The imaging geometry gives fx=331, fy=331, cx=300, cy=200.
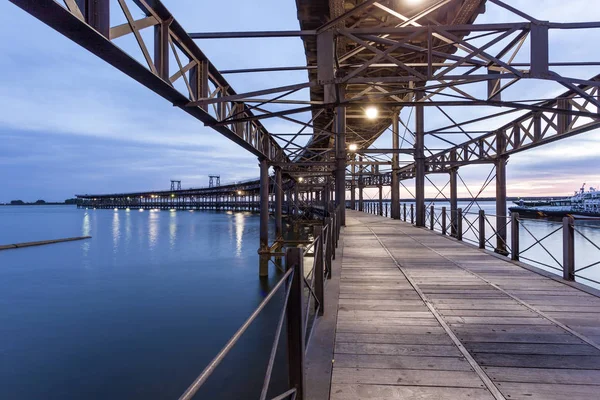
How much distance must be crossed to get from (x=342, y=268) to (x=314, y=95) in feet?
41.4

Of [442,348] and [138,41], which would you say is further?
[138,41]

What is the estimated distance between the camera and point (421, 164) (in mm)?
18062

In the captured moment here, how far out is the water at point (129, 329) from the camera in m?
8.45

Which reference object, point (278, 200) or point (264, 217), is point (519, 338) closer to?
point (264, 217)

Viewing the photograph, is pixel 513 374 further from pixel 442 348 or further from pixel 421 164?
pixel 421 164

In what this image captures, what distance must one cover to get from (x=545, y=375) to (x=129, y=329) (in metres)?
12.6

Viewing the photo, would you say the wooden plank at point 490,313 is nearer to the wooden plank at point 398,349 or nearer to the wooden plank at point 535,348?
the wooden plank at point 535,348

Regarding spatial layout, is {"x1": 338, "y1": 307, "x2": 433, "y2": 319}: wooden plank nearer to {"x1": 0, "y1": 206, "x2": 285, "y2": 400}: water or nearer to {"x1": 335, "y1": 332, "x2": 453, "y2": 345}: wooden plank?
{"x1": 335, "y1": 332, "x2": 453, "y2": 345}: wooden plank

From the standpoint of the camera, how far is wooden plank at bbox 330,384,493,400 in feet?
9.30

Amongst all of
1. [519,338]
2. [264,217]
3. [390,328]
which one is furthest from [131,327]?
[519,338]

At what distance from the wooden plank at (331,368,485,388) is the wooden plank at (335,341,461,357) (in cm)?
35

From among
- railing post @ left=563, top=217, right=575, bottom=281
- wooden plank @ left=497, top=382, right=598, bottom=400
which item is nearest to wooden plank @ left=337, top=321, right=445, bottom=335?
wooden plank @ left=497, top=382, right=598, bottom=400

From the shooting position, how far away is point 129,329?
11961 millimetres

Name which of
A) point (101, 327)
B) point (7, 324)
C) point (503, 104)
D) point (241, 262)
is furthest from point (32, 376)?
point (241, 262)
